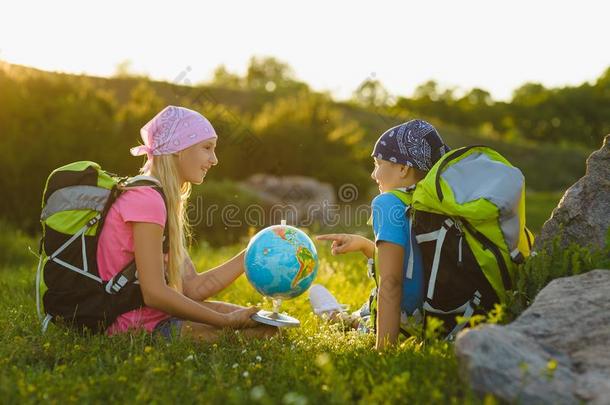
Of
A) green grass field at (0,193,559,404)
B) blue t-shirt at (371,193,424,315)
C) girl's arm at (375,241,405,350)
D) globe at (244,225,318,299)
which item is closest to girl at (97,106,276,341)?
green grass field at (0,193,559,404)

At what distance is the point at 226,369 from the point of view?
4141 mm

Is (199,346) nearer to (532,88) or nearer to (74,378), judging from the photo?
(74,378)

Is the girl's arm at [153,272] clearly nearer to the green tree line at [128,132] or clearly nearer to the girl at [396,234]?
the green tree line at [128,132]

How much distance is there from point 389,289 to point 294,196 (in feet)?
44.0

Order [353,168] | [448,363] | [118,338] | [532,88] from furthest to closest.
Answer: [532,88] → [353,168] → [118,338] → [448,363]

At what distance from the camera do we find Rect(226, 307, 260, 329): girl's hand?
504 centimetres

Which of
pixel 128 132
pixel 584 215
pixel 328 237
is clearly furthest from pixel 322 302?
pixel 128 132

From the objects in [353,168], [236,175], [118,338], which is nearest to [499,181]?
[118,338]

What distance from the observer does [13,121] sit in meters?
14.4

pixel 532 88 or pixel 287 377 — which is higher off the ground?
pixel 532 88

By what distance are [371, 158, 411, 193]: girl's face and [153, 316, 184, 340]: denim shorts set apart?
1816mm

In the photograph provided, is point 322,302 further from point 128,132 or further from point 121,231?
point 128,132

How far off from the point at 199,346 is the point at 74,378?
925 mm

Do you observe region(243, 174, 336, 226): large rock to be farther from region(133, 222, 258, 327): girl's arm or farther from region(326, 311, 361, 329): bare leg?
region(133, 222, 258, 327): girl's arm
